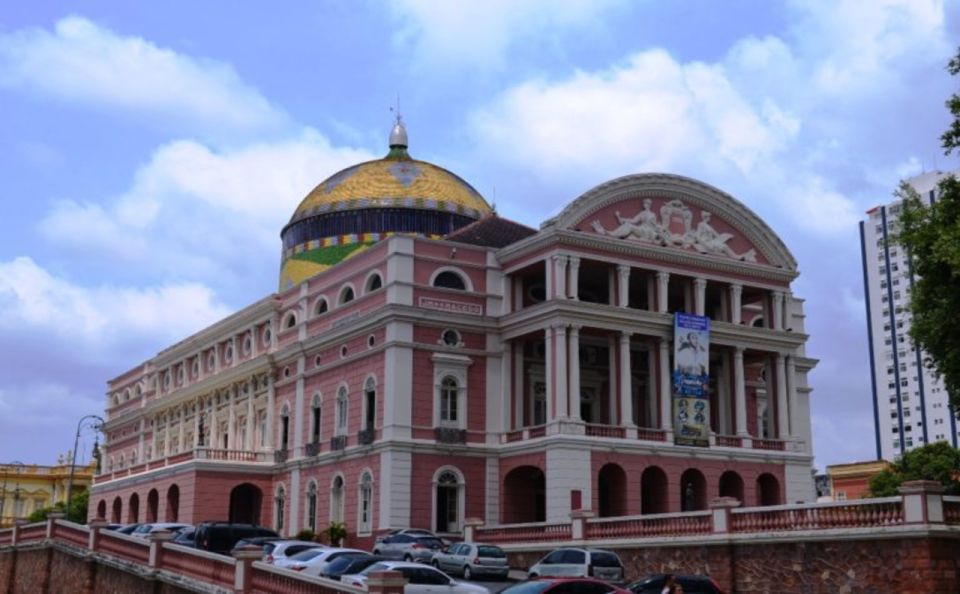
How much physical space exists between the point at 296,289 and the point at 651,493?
19.3 m

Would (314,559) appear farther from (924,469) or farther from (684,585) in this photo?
(924,469)

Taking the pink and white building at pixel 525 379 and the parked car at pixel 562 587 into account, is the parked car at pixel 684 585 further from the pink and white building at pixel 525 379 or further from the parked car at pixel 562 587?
the pink and white building at pixel 525 379

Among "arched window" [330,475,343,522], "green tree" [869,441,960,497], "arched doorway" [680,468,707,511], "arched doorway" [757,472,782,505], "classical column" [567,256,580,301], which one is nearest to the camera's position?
"classical column" [567,256,580,301]

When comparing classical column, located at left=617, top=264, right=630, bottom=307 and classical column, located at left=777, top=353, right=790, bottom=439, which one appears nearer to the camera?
classical column, located at left=617, top=264, right=630, bottom=307

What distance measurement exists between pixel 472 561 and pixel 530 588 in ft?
46.9

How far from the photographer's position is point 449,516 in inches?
1912

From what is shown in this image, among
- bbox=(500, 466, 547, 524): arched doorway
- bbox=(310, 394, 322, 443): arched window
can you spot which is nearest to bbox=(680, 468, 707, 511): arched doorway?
bbox=(500, 466, 547, 524): arched doorway

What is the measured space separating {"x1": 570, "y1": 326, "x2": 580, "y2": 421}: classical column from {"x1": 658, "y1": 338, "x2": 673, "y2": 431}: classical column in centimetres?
406

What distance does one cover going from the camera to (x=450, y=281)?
167 feet

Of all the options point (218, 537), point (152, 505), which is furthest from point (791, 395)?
point (152, 505)

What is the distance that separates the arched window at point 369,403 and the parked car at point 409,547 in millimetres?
9009

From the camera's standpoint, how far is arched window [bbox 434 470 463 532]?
48250 millimetres

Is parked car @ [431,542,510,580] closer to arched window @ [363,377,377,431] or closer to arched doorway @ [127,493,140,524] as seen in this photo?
arched window @ [363,377,377,431]

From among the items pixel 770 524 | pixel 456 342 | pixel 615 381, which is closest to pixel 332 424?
pixel 456 342
